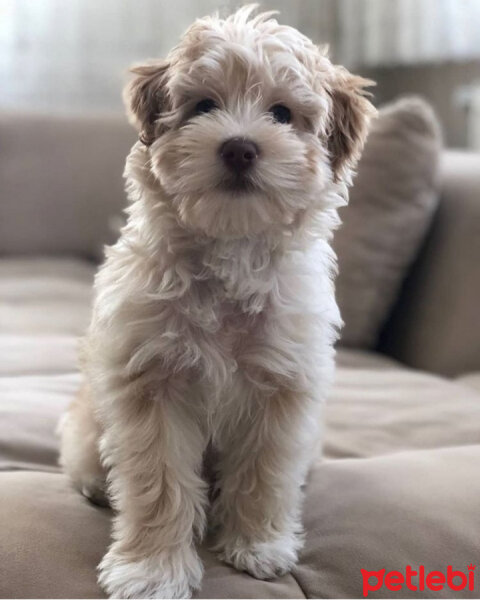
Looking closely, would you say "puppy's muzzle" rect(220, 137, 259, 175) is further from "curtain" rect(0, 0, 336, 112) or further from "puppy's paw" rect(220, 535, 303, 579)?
"curtain" rect(0, 0, 336, 112)

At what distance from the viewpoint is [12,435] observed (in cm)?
137

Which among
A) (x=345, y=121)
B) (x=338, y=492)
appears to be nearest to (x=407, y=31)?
(x=345, y=121)

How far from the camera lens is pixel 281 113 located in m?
1.12

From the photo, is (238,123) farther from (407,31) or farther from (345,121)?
(407,31)

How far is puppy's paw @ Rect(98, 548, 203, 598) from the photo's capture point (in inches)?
40.1

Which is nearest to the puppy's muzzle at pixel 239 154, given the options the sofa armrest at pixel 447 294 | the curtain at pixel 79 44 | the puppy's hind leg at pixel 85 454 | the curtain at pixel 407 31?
the puppy's hind leg at pixel 85 454

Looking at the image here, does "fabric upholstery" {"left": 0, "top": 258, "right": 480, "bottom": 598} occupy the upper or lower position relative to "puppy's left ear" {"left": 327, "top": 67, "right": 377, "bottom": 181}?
lower

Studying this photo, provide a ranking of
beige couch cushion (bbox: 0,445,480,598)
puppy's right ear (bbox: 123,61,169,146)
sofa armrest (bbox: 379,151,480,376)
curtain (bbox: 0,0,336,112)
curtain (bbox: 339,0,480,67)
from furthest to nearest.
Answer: curtain (bbox: 0,0,336,112) < curtain (bbox: 339,0,480,67) < sofa armrest (bbox: 379,151,480,376) < puppy's right ear (bbox: 123,61,169,146) < beige couch cushion (bbox: 0,445,480,598)

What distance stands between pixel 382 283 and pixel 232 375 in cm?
98

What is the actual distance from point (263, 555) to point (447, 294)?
1025 millimetres

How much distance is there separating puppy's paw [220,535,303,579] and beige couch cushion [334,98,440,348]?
965 millimetres

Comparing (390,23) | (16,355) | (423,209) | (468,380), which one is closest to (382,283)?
(423,209)

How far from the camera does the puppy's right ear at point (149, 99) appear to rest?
3.71ft

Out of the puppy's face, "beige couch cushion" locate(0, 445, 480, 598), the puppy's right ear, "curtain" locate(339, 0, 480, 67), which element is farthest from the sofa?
"curtain" locate(339, 0, 480, 67)
